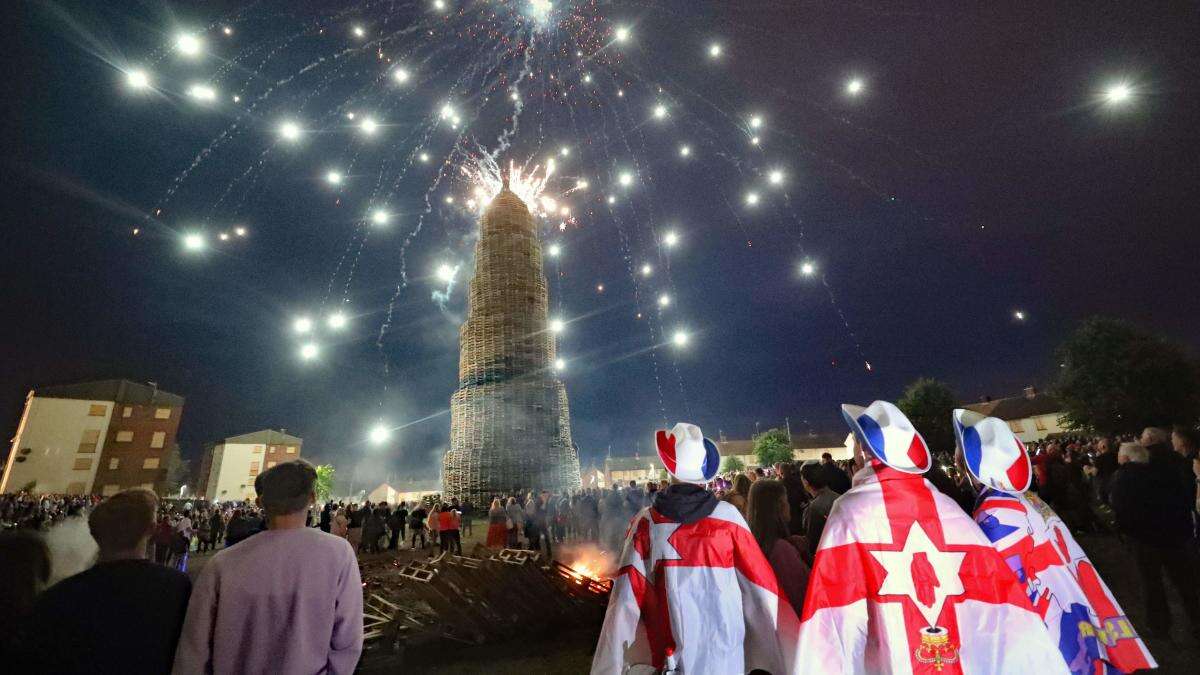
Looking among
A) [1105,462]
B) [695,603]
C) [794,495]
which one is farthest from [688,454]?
[1105,462]

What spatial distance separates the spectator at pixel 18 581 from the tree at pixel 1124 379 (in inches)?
1879

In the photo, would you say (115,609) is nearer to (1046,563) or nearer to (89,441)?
(1046,563)

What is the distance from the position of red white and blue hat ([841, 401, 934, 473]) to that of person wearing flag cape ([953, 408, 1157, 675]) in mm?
600

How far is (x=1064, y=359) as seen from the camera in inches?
1393

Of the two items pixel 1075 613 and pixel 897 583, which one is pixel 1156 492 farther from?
pixel 897 583

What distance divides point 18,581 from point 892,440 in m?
4.54

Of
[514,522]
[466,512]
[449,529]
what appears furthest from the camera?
[466,512]

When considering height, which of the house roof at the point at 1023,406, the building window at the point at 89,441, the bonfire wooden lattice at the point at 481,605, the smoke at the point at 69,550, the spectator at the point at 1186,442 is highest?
the house roof at the point at 1023,406

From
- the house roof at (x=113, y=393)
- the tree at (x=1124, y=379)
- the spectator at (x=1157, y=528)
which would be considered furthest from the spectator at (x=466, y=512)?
the house roof at (x=113, y=393)

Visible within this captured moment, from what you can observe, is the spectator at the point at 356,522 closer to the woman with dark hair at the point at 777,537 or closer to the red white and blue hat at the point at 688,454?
the woman with dark hair at the point at 777,537

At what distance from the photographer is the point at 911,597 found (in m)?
2.40

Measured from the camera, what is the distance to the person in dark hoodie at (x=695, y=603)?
2.87 metres

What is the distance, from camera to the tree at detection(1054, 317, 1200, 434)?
1232 inches

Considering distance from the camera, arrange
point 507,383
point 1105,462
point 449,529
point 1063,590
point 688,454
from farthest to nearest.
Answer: point 507,383 < point 449,529 < point 1105,462 < point 688,454 < point 1063,590
